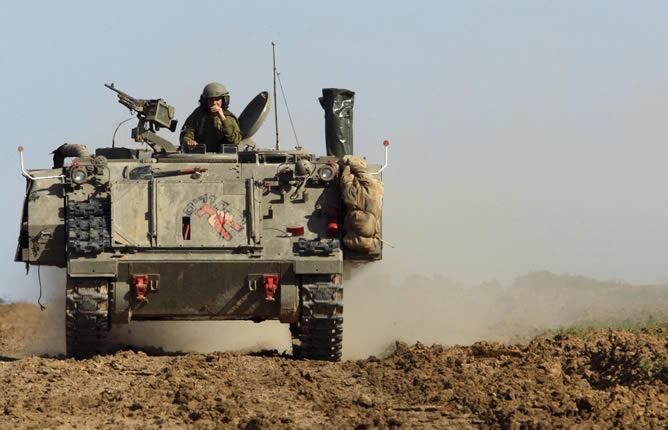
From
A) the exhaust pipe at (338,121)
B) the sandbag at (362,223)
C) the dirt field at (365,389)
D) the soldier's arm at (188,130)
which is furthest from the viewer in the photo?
the exhaust pipe at (338,121)

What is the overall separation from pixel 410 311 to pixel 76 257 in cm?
680

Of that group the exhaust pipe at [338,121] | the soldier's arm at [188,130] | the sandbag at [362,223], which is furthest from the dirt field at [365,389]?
the exhaust pipe at [338,121]

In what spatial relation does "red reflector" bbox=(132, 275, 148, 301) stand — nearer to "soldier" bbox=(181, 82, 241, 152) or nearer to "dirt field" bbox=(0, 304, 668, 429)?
"dirt field" bbox=(0, 304, 668, 429)

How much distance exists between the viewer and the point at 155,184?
1644cm

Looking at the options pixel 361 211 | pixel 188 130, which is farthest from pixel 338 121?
pixel 361 211

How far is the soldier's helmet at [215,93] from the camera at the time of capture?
18906 mm

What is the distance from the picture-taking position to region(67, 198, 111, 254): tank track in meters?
15.9

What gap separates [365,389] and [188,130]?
266 inches

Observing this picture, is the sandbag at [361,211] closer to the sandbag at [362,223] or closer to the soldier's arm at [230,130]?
the sandbag at [362,223]

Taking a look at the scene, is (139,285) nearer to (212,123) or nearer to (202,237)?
(202,237)

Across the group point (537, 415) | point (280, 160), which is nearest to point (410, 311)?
point (280, 160)

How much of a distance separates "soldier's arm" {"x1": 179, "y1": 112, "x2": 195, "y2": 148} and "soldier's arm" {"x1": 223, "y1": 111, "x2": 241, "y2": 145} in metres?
0.39

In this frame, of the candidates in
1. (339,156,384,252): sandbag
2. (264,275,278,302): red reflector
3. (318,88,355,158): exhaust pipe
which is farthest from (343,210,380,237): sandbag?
(318,88,355,158): exhaust pipe

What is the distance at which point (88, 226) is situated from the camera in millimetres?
16062
